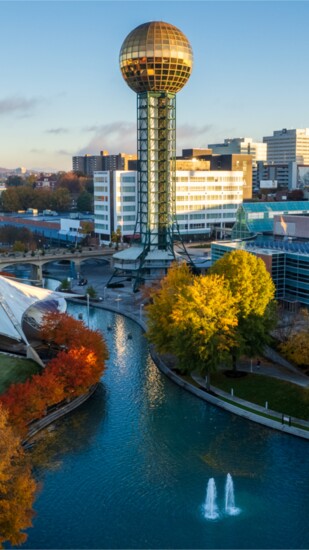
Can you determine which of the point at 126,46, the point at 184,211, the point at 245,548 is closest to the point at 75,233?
the point at 184,211

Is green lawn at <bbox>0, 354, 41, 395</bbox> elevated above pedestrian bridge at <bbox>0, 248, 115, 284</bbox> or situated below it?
below

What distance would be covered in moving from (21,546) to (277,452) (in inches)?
736

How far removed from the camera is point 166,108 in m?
101

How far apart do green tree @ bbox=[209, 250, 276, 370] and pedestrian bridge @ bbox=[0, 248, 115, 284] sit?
53.9m

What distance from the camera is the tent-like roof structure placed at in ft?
182

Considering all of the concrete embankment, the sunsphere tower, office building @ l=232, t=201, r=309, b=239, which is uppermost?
the sunsphere tower

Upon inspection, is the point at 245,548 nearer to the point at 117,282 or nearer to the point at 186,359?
the point at 186,359

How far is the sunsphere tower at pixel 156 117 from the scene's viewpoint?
318ft

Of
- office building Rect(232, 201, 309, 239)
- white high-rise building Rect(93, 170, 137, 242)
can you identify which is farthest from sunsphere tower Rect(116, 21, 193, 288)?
white high-rise building Rect(93, 170, 137, 242)

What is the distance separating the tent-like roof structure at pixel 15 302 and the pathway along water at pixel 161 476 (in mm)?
10508

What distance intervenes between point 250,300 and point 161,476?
65.7 ft

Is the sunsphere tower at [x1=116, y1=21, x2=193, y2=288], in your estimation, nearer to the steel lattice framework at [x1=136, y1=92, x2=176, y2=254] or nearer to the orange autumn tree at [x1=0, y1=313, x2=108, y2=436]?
the steel lattice framework at [x1=136, y1=92, x2=176, y2=254]

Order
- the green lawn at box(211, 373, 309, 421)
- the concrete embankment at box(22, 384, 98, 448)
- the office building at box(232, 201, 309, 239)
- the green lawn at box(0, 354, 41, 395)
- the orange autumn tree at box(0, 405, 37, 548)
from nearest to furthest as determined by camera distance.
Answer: the orange autumn tree at box(0, 405, 37, 548), the concrete embankment at box(22, 384, 98, 448), the green lawn at box(211, 373, 309, 421), the green lawn at box(0, 354, 41, 395), the office building at box(232, 201, 309, 239)

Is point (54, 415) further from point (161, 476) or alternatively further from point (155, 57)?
point (155, 57)
